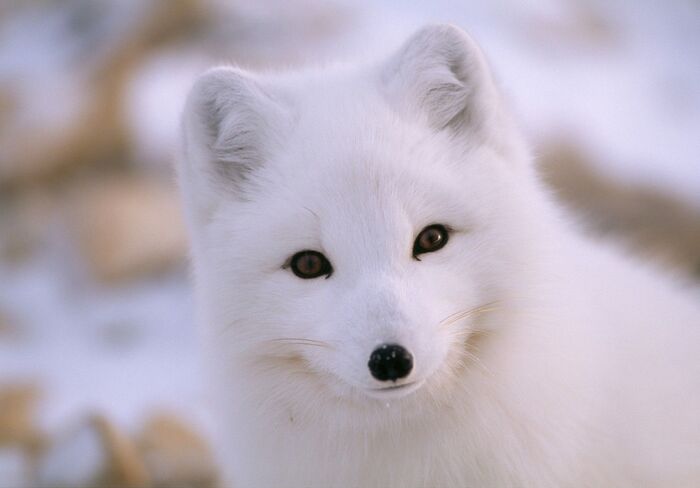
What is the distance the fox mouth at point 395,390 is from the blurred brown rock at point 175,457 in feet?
5.06

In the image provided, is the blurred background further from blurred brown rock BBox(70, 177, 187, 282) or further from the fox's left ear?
the fox's left ear

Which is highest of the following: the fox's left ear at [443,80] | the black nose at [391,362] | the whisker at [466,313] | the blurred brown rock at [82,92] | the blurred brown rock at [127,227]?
the blurred brown rock at [82,92]

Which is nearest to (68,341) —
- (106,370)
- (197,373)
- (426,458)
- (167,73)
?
(106,370)

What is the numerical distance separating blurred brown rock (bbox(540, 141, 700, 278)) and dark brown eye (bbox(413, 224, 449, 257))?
2.41 m

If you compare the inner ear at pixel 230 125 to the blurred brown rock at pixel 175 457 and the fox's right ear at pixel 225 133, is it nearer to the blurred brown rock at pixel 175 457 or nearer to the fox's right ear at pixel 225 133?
the fox's right ear at pixel 225 133

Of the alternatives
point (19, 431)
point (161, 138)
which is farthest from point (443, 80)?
point (161, 138)

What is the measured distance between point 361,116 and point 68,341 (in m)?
2.79

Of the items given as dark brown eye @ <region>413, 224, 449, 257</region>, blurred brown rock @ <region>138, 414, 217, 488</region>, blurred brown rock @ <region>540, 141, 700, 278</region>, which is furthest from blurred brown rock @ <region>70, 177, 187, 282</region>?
dark brown eye @ <region>413, 224, 449, 257</region>

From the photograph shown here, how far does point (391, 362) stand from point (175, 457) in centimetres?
180

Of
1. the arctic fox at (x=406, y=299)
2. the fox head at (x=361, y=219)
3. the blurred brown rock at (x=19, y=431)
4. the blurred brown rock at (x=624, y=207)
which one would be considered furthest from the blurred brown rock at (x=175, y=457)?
the blurred brown rock at (x=624, y=207)

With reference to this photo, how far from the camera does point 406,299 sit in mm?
1692

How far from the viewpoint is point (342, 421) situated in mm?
1883

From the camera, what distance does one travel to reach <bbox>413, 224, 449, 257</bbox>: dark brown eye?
1825mm

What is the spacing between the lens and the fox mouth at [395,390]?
1691 millimetres
